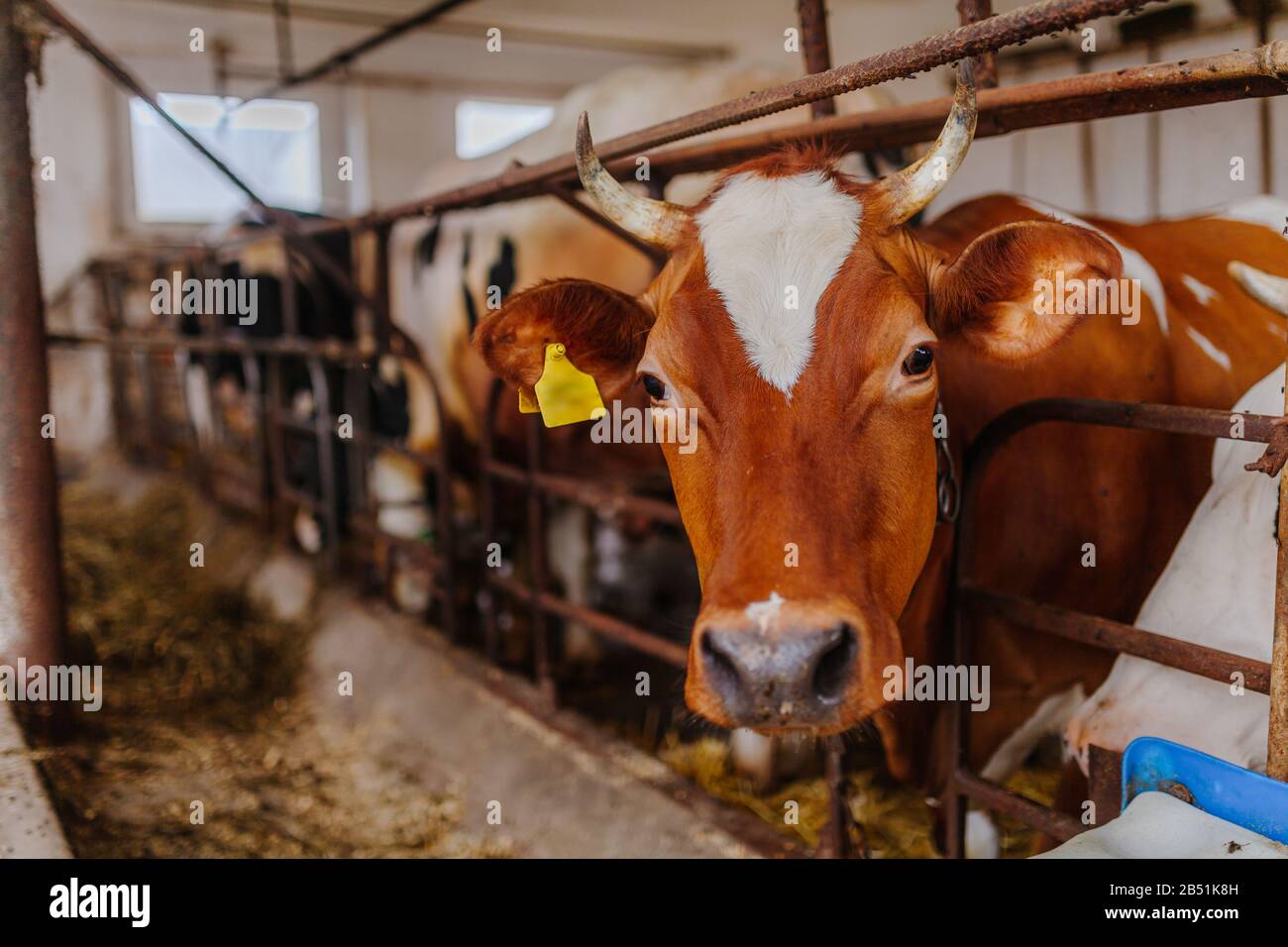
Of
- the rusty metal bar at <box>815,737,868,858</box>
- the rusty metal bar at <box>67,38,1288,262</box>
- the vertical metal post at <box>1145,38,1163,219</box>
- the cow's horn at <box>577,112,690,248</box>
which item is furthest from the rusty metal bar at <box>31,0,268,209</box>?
the vertical metal post at <box>1145,38,1163,219</box>

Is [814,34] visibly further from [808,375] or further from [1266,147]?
[1266,147]

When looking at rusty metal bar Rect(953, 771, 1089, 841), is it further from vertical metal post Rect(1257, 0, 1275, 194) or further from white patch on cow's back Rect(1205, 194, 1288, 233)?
vertical metal post Rect(1257, 0, 1275, 194)

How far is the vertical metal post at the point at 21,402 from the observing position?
2650 millimetres

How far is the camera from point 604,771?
3.10 m

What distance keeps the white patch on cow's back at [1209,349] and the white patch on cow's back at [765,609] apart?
5.29 ft

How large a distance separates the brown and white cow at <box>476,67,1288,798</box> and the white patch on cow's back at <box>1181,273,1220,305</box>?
70 millimetres

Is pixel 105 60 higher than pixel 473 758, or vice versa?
pixel 105 60

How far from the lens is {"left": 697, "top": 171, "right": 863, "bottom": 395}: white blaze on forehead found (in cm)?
162

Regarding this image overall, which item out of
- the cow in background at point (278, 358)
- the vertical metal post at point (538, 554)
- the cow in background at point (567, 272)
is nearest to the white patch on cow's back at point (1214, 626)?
the vertical metal post at point (538, 554)

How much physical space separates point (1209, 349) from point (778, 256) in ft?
4.46

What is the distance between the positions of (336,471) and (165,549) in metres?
1.38

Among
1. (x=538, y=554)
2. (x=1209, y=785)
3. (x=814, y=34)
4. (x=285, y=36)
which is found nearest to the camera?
(x=1209, y=785)

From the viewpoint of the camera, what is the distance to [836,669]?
143cm

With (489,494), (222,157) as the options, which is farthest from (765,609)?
(222,157)
